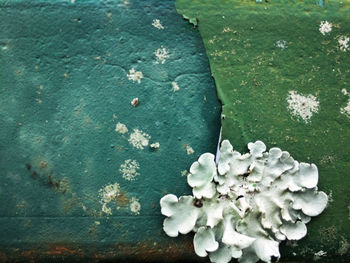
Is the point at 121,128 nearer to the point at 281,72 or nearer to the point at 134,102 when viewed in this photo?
the point at 134,102

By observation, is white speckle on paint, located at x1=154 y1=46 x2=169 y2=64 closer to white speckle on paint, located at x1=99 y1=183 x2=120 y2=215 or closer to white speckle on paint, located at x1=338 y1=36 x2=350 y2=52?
white speckle on paint, located at x1=99 y1=183 x2=120 y2=215

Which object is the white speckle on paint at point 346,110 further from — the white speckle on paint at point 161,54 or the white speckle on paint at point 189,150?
the white speckle on paint at point 161,54

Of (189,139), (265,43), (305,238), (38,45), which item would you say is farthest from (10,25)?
(305,238)

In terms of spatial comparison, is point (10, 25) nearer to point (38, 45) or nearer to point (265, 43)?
point (38, 45)

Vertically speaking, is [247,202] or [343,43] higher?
[343,43]

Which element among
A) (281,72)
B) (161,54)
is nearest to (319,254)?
(281,72)

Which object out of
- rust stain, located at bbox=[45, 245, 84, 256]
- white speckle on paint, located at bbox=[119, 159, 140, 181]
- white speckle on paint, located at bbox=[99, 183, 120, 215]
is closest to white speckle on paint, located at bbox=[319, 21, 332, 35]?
white speckle on paint, located at bbox=[119, 159, 140, 181]
